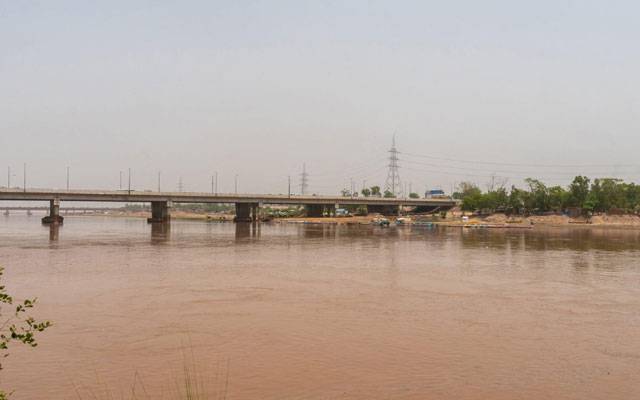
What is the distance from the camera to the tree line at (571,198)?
123 metres

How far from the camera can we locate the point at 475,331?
1770cm

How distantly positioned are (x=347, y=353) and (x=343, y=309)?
617 cm

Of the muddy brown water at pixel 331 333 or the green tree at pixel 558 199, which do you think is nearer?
the muddy brown water at pixel 331 333

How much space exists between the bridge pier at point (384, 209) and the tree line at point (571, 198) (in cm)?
2702

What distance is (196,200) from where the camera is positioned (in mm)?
118750

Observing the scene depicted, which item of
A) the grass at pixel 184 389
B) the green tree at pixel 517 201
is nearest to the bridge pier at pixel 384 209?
the green tree at pixel 517 201

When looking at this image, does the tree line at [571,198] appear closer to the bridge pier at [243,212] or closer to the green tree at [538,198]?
the green tree at [538,198]

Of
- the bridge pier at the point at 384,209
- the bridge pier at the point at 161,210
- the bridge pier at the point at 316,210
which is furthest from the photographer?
the bridge pier at the point at 384,209

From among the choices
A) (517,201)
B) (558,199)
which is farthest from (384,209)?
(558,199)

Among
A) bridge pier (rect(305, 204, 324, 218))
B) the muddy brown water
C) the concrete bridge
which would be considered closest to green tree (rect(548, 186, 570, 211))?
the concrete bridge

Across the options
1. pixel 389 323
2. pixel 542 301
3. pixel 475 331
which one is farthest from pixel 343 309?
pixel 542 301

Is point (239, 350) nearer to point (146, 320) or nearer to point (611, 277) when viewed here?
point (146, 320)

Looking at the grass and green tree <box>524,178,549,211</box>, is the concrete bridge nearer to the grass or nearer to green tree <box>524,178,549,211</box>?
green tree <box>524,178,549,211</box>

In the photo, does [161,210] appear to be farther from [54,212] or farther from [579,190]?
[579,190]
